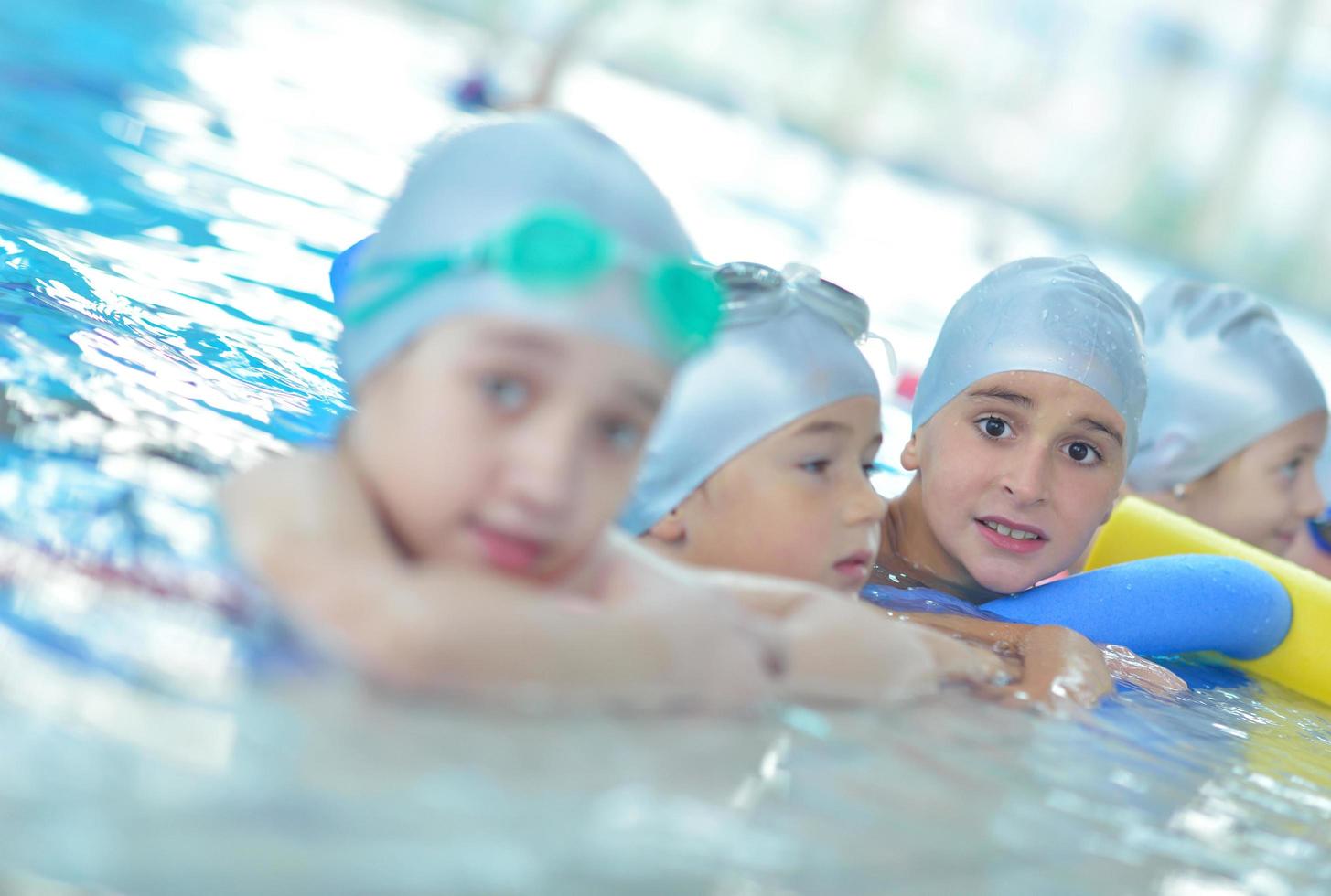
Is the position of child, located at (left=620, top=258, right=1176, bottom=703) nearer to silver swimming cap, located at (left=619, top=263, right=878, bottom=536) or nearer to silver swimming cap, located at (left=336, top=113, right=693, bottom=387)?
silver swimming cap, located at (left=619, top=263, right=878, bottom=536)

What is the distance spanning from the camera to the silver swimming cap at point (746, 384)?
2.92 meters

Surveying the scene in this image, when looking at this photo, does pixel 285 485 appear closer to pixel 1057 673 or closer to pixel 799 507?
pixel 799 507

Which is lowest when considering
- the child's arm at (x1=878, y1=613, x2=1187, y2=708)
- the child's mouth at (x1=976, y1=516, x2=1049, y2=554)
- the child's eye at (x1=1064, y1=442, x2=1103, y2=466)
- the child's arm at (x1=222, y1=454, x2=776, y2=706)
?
the child's arm at (x1=878, y1=613, x2=1187, y2=708)

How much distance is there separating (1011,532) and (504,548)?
2.08 m

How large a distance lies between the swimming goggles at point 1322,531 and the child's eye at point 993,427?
284cm

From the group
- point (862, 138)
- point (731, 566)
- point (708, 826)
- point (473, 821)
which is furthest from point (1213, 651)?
point (862, 138)

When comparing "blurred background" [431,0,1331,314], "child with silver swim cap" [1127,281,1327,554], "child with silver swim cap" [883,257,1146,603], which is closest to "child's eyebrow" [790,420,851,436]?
"child with silver swim cap" [883,257,1146,603]

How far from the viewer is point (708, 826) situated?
1671 millimetres

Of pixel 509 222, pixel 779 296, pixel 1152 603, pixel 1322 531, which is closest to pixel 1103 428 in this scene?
pixel 1152 603

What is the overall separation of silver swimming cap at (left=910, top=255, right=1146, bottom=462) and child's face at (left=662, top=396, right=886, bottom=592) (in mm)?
996

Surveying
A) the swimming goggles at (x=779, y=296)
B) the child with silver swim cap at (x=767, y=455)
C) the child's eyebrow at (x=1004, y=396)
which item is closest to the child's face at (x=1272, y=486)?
the child's eyebrow at (x=1004, y=396)

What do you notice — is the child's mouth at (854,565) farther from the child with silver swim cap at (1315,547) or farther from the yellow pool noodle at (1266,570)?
the child with silver swim cap at (1315,547)

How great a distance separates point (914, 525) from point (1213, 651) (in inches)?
37.1

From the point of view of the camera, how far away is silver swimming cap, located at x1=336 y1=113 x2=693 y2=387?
1.93m
